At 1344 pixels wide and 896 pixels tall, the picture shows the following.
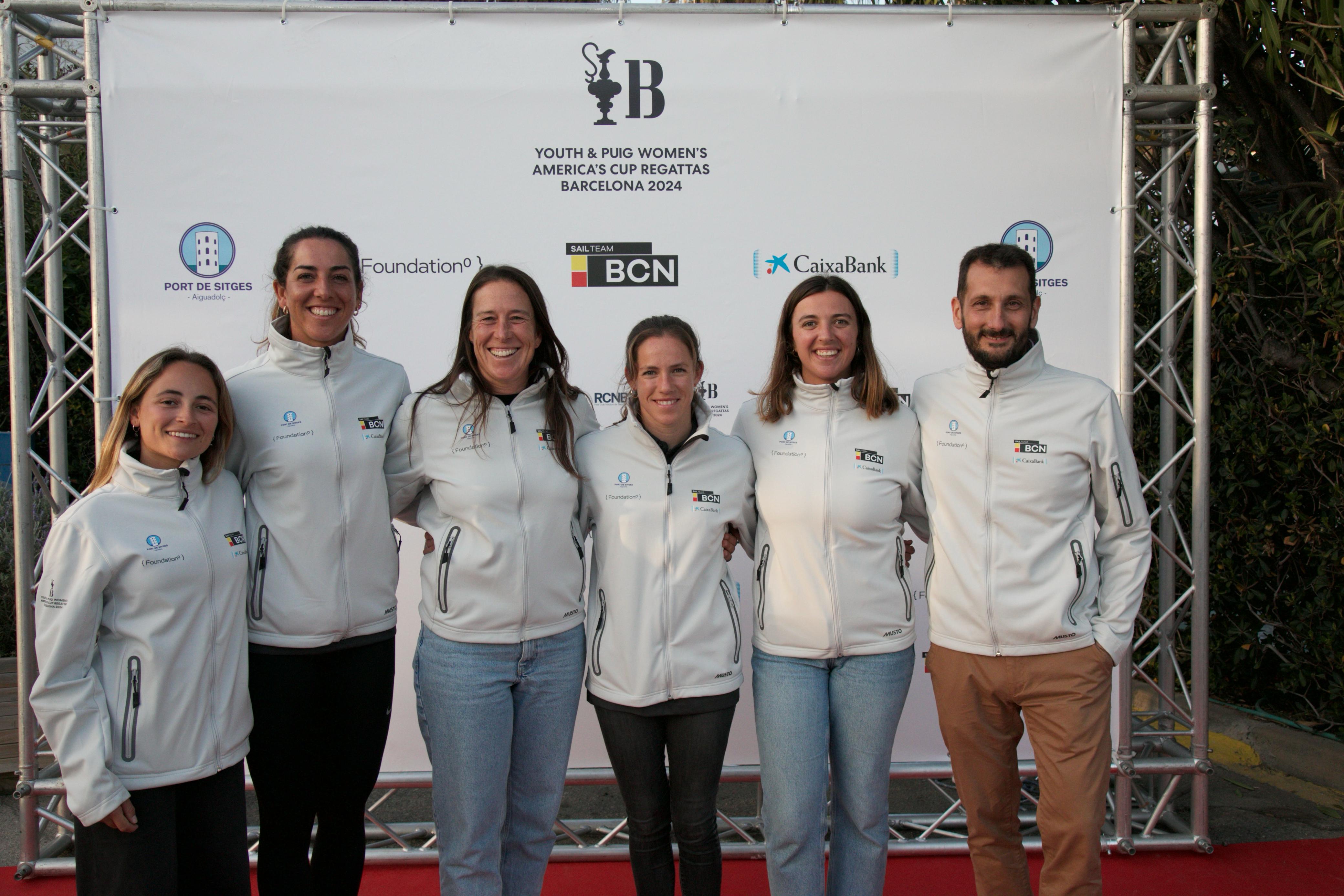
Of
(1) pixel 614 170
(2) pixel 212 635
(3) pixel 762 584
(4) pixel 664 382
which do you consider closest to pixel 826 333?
(4) pixel 664 382

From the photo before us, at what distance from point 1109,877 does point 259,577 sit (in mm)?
3228

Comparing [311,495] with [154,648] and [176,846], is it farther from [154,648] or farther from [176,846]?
[176,846]

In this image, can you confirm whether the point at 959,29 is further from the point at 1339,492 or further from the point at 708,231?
the point at 1339,492

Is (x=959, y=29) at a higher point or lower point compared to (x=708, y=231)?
higher

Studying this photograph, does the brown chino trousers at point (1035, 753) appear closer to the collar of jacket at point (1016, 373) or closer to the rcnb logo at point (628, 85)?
the collar of jacket at point (1016, 373)

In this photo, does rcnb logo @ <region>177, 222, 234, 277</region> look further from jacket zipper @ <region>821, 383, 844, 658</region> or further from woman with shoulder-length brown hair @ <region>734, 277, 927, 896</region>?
jacket zipper @ <region>821, 383, 844, 658</region>

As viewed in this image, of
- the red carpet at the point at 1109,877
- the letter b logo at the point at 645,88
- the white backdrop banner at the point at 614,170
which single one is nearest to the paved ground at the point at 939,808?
the red carpet at the point at 1109,877

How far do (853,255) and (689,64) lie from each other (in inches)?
39.0

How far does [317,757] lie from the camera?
7.29 feet

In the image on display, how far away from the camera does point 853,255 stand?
3430mm

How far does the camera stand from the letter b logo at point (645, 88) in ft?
11.1

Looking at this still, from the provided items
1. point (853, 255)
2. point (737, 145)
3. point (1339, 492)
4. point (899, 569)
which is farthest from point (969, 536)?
point (1339, 492)

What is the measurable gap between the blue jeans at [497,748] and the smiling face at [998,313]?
4.31ft

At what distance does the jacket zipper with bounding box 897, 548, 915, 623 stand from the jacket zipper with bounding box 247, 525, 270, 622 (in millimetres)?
1604
